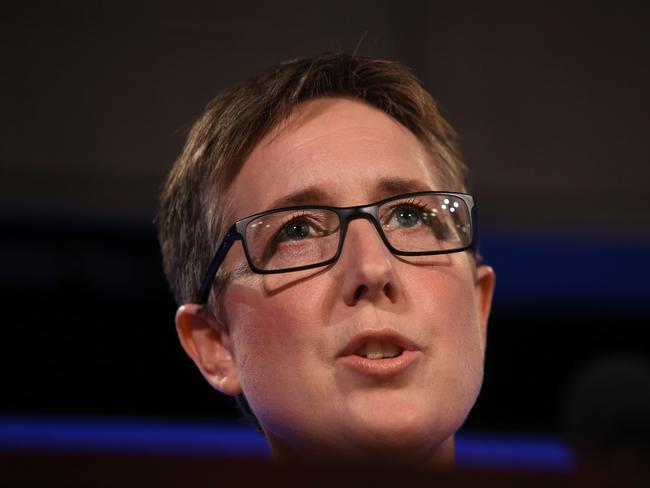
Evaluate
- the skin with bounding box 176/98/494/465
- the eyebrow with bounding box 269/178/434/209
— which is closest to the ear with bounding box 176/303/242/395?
the skin with bounding box 176/98/494/465

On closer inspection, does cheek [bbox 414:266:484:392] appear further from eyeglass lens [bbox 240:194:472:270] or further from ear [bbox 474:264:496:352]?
ear [bbox 474:264:496:352]

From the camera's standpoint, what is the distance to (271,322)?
1029 mm

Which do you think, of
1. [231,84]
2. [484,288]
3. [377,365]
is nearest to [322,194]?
[377,365]

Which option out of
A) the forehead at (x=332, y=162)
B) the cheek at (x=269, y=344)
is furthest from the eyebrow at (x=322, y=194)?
the cheek at (x=269, y=344)

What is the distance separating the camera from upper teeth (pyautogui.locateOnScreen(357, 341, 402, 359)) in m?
0.96

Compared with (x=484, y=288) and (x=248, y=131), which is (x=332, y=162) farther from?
(x=484, y=288)

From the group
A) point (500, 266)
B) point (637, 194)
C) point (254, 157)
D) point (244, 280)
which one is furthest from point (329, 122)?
point (637, 194)

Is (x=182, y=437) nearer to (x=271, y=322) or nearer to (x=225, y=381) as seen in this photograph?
(x=225, y=381)

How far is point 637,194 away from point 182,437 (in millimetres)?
1684

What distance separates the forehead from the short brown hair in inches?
1.1

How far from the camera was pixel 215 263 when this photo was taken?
45.5 inches

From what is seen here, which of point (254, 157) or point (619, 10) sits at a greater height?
point (619, 10)

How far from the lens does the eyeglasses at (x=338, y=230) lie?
Answer: 40.7 inches

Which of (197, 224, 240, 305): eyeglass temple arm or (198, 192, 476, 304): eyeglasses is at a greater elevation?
(198, 192, 476, 304): eyeglasses
